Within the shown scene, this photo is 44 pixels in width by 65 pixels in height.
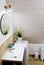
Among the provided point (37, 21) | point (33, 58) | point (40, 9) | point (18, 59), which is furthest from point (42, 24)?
point (18, 59)

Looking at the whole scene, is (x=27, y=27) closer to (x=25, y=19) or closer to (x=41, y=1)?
(x=25, y=19)

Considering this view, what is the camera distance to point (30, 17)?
4727 mm

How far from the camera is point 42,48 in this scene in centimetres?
468

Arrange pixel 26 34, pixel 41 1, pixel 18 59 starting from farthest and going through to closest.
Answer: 1. pixel 26 34
2. pixel 41 1
3. pixel 18 59

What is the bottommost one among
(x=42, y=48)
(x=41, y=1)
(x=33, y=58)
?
(x=33, y=58)

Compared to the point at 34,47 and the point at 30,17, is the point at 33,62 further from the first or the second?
the point at 30,17

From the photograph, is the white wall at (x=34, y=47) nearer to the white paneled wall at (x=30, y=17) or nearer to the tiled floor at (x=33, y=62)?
the white paneled wall at (x=30, y=17)

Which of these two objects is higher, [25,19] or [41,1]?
[41,1]

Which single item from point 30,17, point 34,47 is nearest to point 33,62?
point 34,47

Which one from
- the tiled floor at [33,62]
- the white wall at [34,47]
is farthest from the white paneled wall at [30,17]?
the tiled floor at [33,62]

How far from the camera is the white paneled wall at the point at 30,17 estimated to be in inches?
181

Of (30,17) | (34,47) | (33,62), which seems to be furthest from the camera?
(34,47)

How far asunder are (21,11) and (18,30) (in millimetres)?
645

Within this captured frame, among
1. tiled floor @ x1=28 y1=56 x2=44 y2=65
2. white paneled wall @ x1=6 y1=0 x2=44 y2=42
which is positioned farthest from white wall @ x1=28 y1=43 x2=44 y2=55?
tiled floor @ x1=28 y1=56 x2=44 y2=65
